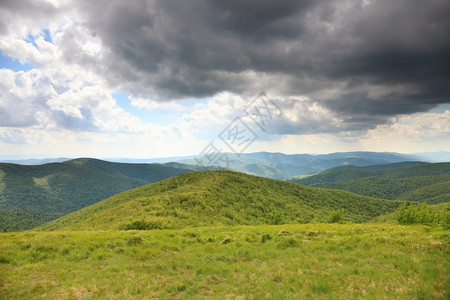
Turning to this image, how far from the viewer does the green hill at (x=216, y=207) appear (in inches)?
1389

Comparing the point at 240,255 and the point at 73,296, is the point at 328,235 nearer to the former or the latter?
the point at 240,255

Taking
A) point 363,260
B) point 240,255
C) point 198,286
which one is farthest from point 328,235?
point 198,286

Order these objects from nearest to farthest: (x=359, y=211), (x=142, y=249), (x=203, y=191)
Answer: (x=142, y=249)
(x=203, y=191)
(x=359, y=211)

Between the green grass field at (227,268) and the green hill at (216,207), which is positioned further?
the green hill at (216,207)

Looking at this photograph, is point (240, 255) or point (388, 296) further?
point (240, 255)

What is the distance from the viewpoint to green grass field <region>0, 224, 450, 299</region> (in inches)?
338

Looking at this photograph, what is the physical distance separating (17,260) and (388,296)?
65.2ft

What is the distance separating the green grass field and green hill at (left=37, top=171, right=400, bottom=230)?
1248cm

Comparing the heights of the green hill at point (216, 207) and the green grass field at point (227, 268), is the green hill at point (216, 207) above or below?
below

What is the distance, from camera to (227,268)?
37.3ft

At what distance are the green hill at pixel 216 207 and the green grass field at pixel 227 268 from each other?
12.5m

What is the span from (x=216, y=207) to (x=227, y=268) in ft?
125

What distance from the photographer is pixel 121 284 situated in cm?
967

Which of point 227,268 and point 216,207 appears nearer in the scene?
point 227,268
